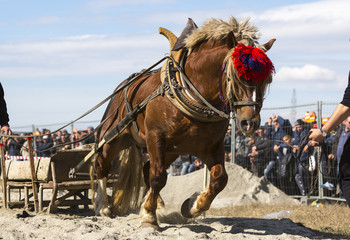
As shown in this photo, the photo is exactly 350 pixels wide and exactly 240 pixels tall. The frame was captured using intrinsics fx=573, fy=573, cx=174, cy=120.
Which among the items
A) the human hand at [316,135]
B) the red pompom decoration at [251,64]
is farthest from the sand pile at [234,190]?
the human hand at [316,135]

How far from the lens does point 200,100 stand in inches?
224

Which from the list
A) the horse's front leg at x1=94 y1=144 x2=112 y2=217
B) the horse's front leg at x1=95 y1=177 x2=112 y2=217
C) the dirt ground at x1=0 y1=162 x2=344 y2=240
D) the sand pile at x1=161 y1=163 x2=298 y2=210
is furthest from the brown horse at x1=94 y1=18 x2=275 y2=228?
the sand pile at x1=161 y1=163 x2=298 y2=210

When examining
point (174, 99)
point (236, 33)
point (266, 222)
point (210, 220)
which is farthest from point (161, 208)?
point (236, 33)

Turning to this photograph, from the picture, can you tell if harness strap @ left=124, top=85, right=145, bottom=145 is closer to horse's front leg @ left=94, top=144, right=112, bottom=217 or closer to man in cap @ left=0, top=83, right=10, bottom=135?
horse's front leg @ left=94, top=144, right=112, bottom=217

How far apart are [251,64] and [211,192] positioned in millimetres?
1568

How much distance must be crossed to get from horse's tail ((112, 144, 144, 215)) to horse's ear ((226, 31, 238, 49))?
2645mm

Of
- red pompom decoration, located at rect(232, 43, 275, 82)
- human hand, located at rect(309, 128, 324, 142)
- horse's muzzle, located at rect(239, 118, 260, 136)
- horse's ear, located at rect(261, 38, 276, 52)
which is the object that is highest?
horse's ear, located at rect(261, 38, 276, 52)

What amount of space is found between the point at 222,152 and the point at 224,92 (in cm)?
93

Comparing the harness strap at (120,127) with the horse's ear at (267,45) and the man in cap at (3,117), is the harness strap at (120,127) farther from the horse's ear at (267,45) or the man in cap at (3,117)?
the horse's ear at (267,45)

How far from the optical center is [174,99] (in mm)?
5797

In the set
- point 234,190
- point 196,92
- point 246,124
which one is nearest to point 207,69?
point 196,92

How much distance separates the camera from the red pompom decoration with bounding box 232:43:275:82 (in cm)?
510

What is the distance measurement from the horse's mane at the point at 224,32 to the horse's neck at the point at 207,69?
0.31ft

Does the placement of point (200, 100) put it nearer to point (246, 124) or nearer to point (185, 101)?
point (185, 101)
